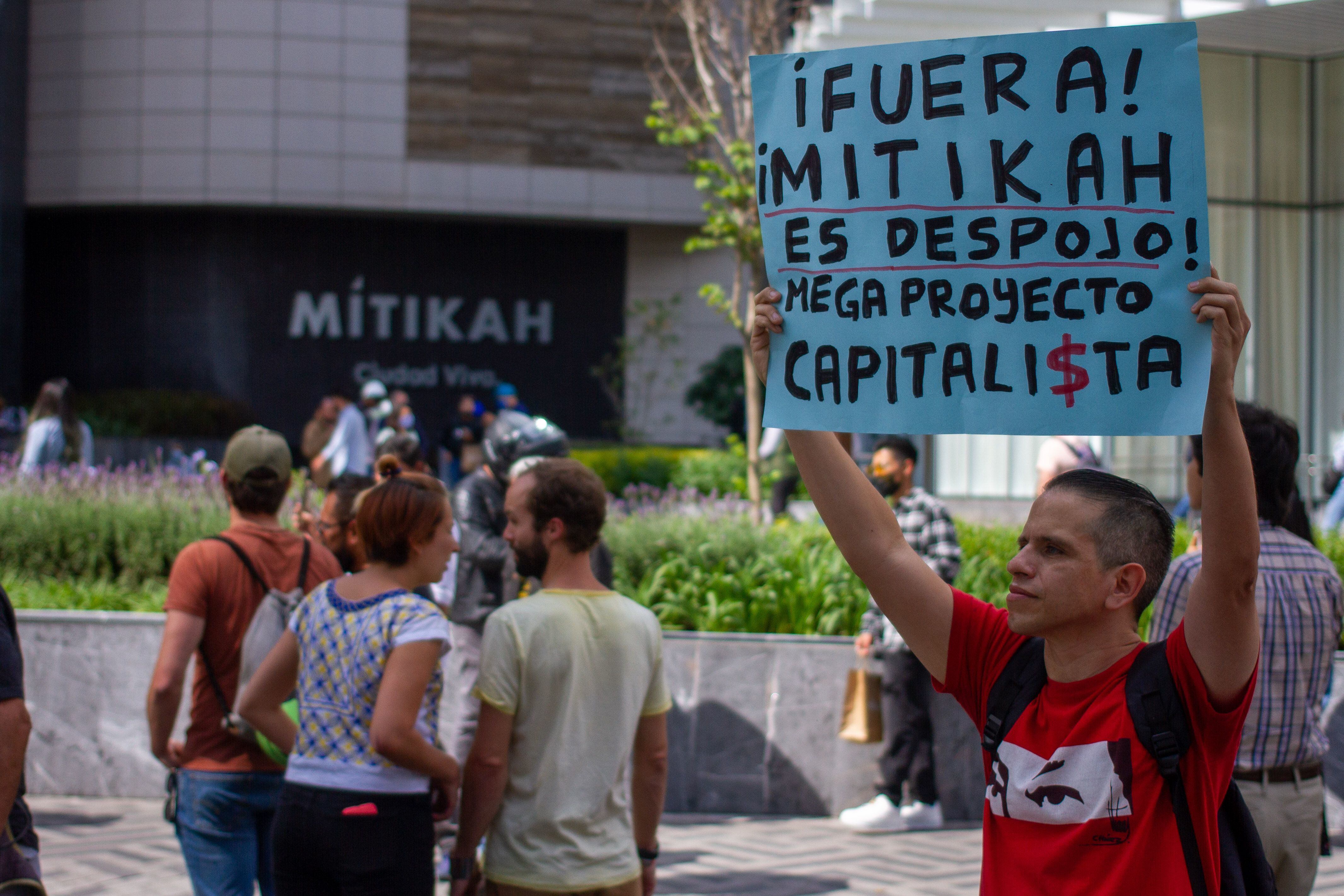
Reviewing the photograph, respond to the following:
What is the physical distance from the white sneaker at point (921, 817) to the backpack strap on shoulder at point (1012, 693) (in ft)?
14.8

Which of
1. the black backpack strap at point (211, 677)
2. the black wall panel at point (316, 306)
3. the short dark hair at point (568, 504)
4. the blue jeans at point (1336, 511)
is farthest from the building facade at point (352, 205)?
the short dark hair at point (568, 504)

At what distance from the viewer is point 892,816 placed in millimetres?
6504

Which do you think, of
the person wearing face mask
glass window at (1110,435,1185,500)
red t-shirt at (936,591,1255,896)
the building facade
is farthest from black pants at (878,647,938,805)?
the building facade

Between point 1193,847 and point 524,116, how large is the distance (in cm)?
2496

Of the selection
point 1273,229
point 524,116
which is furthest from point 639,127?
point 1273,229

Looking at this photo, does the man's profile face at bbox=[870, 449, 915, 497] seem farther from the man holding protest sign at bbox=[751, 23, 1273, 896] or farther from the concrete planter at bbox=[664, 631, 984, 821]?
the man holding protest sign at bbox=[751, 23, 1273, 896]

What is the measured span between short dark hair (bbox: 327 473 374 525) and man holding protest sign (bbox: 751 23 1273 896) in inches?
107

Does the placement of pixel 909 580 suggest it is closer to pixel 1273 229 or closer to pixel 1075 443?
pixel 1075 443

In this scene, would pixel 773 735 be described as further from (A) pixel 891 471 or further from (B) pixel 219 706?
(B) pixel 219 706

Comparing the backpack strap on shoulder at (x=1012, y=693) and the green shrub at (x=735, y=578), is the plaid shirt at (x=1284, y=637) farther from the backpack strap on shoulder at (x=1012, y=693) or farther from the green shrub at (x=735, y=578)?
the green shrub at (x=735, y=578)

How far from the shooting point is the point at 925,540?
21.0ft

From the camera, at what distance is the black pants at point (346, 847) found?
3.05m

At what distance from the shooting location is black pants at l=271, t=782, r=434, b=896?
3.05m

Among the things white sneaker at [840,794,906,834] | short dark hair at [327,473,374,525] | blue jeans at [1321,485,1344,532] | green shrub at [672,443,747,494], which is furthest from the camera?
green shrub at [672,443,747,494]
